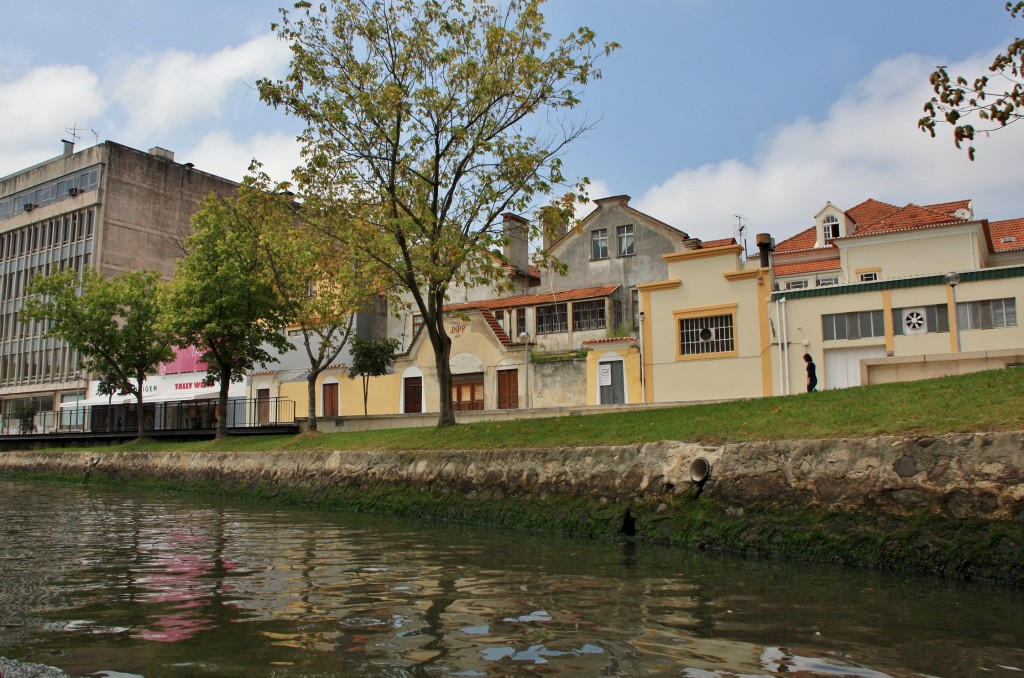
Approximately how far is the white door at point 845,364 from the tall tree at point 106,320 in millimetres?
27531

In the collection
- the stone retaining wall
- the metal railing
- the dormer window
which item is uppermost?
the dormer window

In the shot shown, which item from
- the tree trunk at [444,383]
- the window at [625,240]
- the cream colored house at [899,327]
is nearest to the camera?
the tree trunk at [444,383]

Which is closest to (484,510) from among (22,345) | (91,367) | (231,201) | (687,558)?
(687,558)

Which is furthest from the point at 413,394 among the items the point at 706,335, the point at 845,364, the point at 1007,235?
the point at 1007,235

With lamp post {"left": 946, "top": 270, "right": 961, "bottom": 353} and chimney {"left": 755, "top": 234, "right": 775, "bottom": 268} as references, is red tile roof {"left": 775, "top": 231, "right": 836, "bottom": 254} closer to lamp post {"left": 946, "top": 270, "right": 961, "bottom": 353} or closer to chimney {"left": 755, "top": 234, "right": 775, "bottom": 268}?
chimney {"left": 755, "top": 234, "right": 775, "bottom": 268}

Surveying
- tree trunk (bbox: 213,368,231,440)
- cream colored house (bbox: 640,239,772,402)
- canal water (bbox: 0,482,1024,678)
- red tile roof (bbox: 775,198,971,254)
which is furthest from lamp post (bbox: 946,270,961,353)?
tree trunk (bbox: 213,368,231,440)

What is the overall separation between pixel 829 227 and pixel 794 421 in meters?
39.9

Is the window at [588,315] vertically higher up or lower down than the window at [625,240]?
lower down

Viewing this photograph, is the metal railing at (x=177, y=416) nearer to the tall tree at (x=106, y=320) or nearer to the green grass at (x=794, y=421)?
the tall tree at (x=106, y=320)

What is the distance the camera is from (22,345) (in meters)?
63.6

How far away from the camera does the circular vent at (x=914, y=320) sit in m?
29.9

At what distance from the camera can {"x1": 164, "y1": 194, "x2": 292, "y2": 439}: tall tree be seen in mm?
30031

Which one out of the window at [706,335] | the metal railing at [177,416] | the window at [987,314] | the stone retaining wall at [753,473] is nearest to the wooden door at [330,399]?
the metal railing at [177,416]

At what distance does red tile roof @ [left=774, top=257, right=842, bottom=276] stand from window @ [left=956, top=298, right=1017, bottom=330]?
15.9 metres
